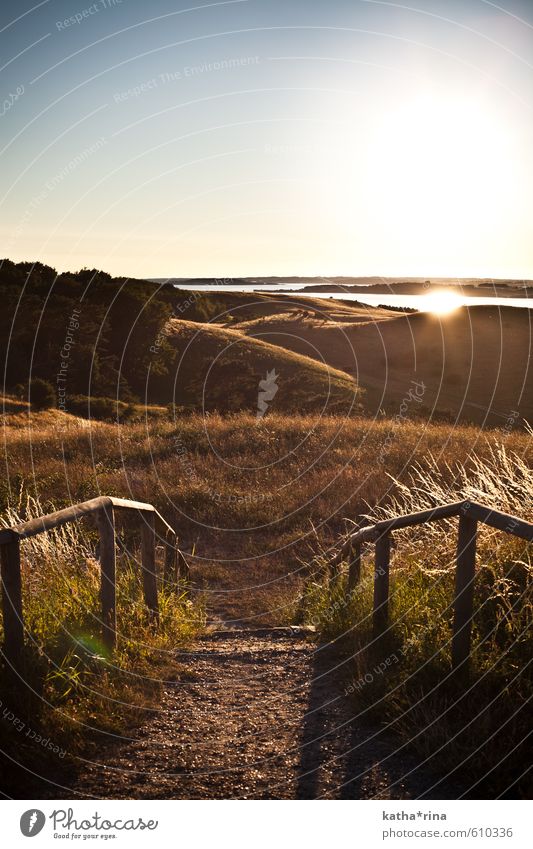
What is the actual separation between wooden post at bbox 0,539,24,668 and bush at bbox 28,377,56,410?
3079 centimetres

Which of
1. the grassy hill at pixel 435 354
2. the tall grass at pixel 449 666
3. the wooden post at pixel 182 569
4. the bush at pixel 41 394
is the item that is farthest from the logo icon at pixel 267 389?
the tall grass at pixel 449 666

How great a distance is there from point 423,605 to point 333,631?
1.48m

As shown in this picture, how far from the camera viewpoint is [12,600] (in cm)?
455

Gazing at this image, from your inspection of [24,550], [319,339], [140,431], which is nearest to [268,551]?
[24,550]

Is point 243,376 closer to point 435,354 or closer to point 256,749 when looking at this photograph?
point 435,354

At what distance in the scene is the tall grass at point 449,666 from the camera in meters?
4.11

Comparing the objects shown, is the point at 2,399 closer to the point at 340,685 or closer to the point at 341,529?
the point at 341,529

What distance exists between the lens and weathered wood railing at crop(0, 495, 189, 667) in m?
4.49

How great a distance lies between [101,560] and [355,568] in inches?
128

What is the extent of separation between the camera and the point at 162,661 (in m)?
5.97

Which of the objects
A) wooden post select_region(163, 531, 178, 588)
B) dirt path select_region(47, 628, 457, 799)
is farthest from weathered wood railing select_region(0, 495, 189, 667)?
dirt path select_region(47, 628, 457, 799)
